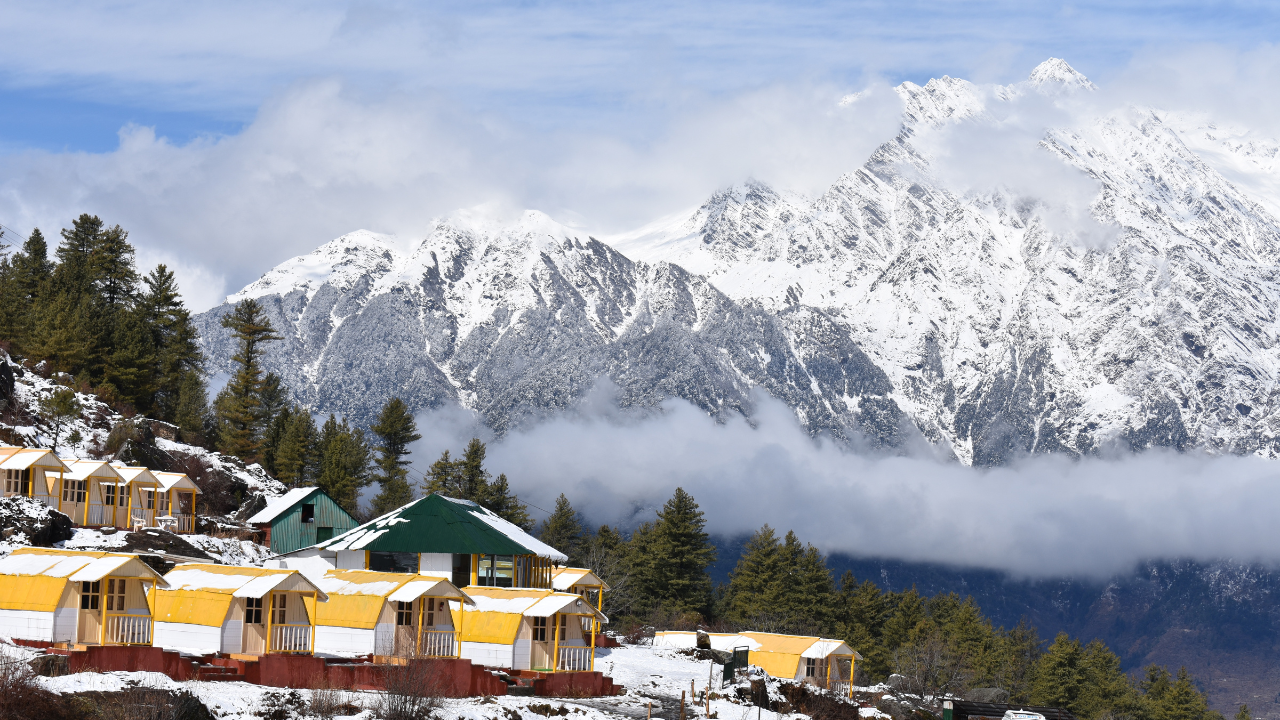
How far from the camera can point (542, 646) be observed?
5722 centimetres

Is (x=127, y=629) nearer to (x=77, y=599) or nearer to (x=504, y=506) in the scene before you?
(x=77, y=599)

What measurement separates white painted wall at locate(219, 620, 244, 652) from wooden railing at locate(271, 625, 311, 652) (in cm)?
118

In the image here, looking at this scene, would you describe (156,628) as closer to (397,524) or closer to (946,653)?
(397,524)

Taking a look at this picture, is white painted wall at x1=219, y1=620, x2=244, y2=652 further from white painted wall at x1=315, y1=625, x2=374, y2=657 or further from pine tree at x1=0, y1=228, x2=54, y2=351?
pine tree at x1=0, y1=228, x2=54, y2=351

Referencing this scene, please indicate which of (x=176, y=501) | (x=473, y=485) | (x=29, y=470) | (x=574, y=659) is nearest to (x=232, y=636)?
(x=574, y=659)

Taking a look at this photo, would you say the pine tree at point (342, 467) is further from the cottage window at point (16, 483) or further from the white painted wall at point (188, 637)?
the white painted wall at point (188, 637)

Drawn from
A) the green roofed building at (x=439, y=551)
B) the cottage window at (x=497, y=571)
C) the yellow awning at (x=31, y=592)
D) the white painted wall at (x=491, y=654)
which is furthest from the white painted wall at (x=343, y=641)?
the cottage window at (x=497, y=571)

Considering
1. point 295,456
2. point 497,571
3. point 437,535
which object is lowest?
point 497,571

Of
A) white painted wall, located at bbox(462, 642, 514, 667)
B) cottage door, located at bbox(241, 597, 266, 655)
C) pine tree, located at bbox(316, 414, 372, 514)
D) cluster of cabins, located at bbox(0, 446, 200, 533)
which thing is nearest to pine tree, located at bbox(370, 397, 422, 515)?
pine tree, located at bbox(316, 414, 372, 514)

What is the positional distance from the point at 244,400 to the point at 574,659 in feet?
220

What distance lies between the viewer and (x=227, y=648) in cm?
4903

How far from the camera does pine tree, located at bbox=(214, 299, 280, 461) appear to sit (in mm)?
114688

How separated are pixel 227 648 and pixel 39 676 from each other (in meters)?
9.01

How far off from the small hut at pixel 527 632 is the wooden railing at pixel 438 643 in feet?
3.55
